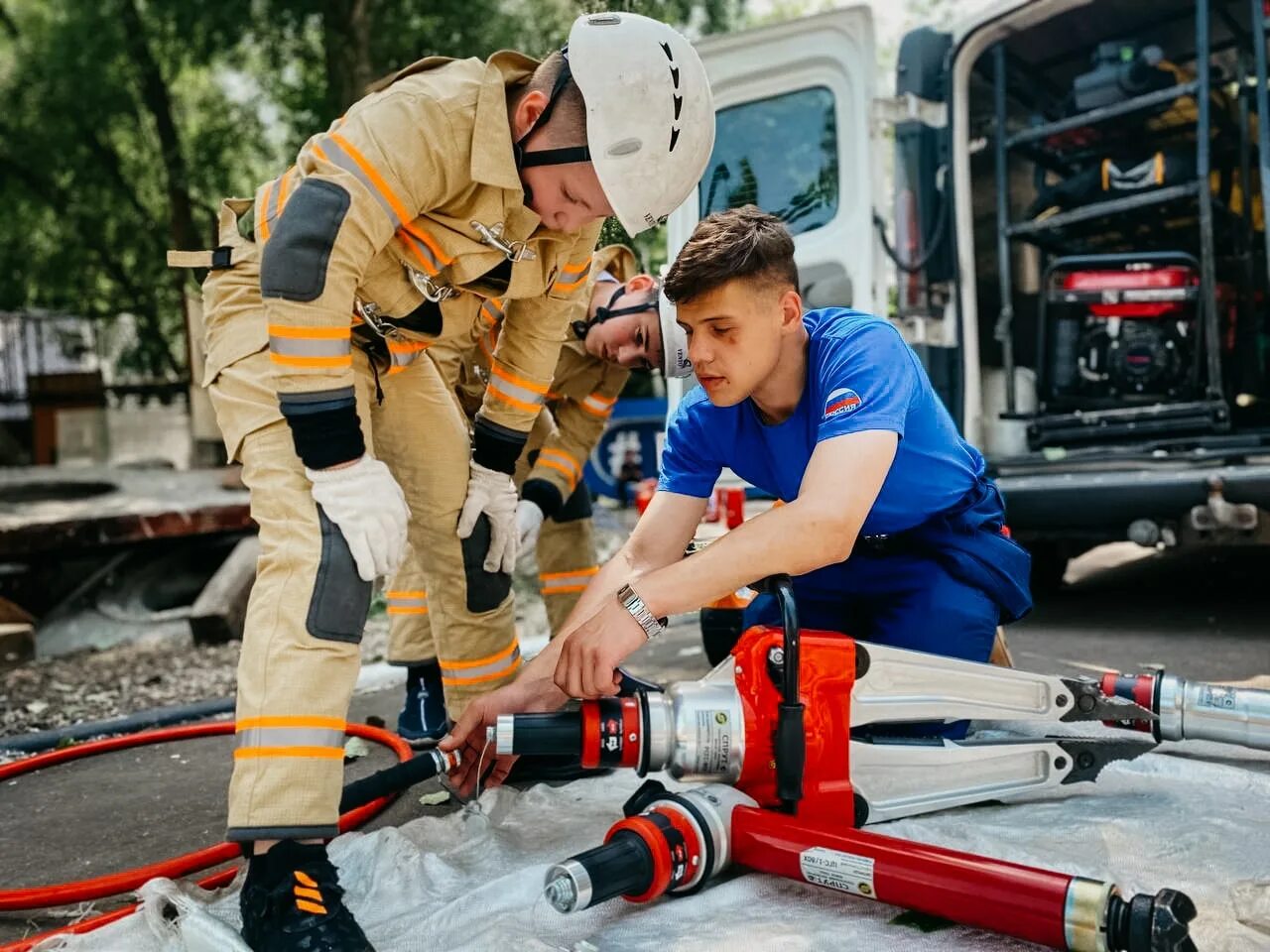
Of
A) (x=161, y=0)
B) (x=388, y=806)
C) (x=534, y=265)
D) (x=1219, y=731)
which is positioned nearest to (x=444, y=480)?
(x=534, y=265)

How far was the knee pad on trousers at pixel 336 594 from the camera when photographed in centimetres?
195

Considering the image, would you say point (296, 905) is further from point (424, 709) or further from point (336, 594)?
point (424, 709)

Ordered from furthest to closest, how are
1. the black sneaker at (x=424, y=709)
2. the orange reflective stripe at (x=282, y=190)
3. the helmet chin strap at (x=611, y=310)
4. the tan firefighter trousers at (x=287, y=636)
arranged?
the helmet chin strap at (x=611, y=310) → the black sneaker at (x=424, y=709) → the orange reflective stripe at (x=282, y=190) → the tan firefighter trousers at (x=287, y=636)

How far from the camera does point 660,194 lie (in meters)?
2.17

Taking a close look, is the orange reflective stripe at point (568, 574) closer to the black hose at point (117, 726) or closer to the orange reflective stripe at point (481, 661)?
the orange reflective stripe at point (481, 661)

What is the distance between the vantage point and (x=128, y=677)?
16.1 ft

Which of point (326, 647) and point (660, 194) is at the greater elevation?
point (660, 194)

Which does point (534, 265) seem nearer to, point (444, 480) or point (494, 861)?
point (444, 480)

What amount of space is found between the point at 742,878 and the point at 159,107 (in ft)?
44.1

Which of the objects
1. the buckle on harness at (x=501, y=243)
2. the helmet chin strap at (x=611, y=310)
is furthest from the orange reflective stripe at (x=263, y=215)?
the helmet chin strap at (x=611, y=310)

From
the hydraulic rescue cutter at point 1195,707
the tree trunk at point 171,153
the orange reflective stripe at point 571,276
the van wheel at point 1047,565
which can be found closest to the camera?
the hydraulic rescue cutter at point 1195,707

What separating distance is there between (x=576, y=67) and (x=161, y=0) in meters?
9.46

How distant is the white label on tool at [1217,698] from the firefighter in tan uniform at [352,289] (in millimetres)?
1470

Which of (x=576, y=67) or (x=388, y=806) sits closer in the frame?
(x=576, y=67)
